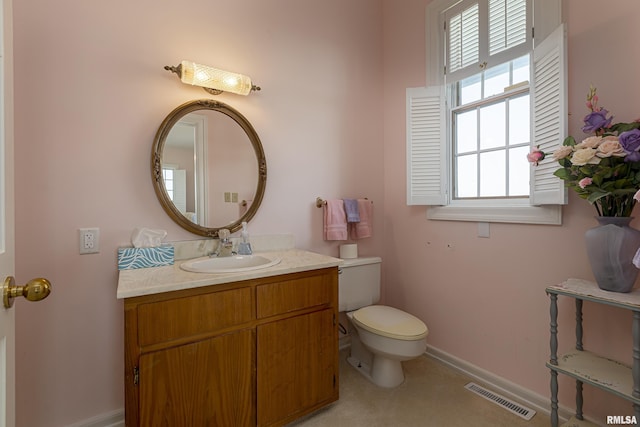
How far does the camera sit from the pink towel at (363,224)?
2355 millimetres

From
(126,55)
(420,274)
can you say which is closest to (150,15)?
(126,55)

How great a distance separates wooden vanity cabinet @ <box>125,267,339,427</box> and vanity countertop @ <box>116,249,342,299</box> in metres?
0.04

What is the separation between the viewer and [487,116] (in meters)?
2.04

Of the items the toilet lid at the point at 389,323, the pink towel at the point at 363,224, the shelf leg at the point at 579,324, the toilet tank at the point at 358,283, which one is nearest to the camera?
the shelf leg at the point at 579,324

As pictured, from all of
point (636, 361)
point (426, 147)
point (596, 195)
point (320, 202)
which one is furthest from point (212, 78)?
point (636, 361)

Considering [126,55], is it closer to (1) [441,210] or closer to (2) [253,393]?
(2) [253,393]

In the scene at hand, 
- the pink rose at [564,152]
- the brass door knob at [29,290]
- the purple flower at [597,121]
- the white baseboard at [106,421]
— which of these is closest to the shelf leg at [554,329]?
the pink rose at [564,152]

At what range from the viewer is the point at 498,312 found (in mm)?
1892

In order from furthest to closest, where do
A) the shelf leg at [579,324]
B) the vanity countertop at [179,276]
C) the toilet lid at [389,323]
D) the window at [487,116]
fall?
the toilet lid at [389,323] < the window at [487,116] < the shelf leg at [579,324] < the vanity countertop at [179,276]

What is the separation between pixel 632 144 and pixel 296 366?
1.75 m

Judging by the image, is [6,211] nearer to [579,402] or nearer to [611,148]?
[611,148]

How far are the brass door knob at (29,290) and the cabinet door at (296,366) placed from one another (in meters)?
0.90

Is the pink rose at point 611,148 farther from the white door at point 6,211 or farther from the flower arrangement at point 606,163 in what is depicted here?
the white door at point 6,211

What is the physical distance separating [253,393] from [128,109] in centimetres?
157
